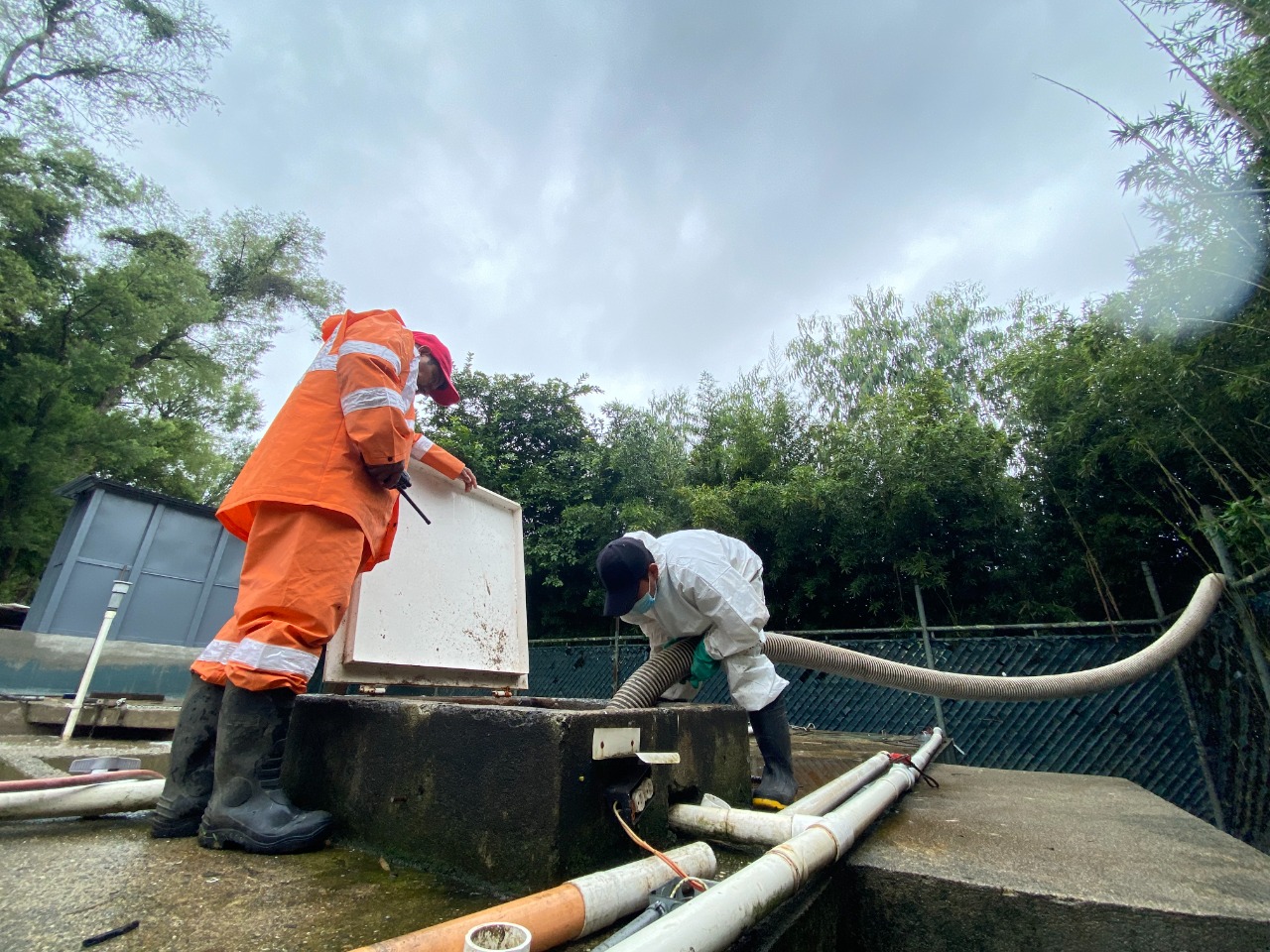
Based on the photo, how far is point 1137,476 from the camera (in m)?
6.78

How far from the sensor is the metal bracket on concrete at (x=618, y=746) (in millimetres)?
1229

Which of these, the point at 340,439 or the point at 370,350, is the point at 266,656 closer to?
the point at 340,439

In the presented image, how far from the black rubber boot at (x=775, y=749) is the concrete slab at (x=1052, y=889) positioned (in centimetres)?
32

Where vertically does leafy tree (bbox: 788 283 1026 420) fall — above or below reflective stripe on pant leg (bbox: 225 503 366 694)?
above

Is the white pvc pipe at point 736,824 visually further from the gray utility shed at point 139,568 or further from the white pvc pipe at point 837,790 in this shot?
the gray utility shed at point 139,568

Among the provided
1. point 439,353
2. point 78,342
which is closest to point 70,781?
A: point 439,353

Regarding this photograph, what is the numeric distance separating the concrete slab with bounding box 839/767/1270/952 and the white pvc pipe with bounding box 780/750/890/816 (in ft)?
0.40

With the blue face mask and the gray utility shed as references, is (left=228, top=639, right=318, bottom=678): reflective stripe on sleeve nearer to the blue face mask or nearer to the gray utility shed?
the blue face mask

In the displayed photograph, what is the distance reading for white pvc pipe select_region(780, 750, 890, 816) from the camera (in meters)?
1.52

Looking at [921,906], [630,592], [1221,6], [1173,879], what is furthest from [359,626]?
[1221,6]

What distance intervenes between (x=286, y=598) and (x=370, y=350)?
2.47ft

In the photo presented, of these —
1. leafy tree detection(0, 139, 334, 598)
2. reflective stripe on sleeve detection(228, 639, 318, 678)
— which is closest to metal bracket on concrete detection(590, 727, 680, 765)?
reflective stripe on sleeve detection(228, 639, 318, 678)

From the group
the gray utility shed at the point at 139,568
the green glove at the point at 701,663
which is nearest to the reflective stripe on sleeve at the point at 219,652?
the green glove at the point at 701,663

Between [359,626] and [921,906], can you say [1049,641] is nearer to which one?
[921,906]
